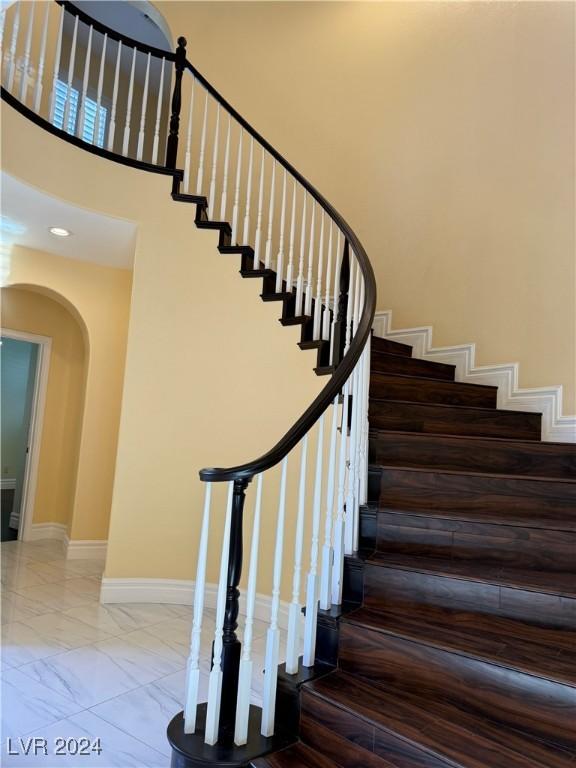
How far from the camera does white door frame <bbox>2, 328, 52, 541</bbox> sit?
502 centimetres

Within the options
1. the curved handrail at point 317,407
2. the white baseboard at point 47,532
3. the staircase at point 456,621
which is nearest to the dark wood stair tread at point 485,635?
the staircase at point 456,621

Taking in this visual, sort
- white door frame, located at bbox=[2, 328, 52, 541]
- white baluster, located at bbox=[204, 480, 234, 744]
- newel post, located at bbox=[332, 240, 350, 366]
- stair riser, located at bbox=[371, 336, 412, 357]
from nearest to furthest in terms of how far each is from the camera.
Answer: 1. white baluster, located at bbox=[204, 480, 234, 744]
2. newel post, located at bbox=[332, 240, 350, 366]
3. stair riser, located at bbox=[371, 336, 412, 357]
4. white door frame, located at bbox=[2, 328, 52, 541]

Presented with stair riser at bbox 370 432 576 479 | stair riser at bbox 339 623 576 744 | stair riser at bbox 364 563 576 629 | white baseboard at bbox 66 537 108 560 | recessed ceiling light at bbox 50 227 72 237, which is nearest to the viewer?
stair riser at bbox 339 623 576 744

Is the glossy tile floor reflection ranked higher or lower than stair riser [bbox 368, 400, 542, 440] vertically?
lower

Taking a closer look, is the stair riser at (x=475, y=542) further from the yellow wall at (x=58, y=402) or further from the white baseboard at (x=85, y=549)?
the yellow wall at (x=58, y=402)

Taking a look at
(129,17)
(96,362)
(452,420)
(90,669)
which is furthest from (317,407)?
(129,17)

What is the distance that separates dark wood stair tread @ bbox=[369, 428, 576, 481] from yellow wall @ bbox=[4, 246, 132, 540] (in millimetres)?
3147

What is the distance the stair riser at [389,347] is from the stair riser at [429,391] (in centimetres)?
45

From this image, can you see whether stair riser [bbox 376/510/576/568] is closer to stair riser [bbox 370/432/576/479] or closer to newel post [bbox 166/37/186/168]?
stair riser [bbox 370/432/576/479]

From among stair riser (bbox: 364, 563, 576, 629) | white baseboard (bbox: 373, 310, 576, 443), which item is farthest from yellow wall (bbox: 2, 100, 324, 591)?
stair riser (bbox: 364, 563, 576, 629)

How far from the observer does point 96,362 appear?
15.7 ft

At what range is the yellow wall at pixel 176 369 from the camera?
352 centimetres

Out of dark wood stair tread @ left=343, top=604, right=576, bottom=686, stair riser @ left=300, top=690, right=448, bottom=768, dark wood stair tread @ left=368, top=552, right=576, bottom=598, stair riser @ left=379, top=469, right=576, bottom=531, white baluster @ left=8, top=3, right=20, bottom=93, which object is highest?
white baluster @ left=8, top=3, right=20, bottom=93

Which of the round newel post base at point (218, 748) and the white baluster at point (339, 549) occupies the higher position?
the white baluster at point (339, 549)
